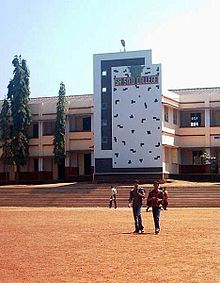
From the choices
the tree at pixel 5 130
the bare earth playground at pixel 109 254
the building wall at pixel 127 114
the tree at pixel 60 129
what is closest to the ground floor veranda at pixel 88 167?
the building wall at pixel 127 114

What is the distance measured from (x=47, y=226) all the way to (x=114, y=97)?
26157 mm

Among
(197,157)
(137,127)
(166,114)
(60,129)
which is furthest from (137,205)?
(197,157)

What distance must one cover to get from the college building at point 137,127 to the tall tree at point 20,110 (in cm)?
147

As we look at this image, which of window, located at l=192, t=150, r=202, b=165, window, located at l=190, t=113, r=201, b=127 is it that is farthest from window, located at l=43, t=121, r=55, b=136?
window, located at l=192, t=150, r=202, b=165

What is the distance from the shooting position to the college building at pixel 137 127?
149ft

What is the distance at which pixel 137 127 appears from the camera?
45875 millimetres

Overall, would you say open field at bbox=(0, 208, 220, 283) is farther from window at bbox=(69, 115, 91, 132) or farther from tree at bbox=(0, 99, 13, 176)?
window at bbox=(69, 115, 91, 132)

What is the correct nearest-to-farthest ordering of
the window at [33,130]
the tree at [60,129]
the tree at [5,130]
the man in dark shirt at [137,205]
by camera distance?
1. the man in dark shirt at [137,205]
2. the tree at [60,129]
3. the tree at [5,130]
4. the window at [33,130]

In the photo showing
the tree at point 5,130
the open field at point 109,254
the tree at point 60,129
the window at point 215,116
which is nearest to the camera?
the open field at point 109,254

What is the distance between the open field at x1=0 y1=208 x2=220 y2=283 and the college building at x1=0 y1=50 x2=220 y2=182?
2515cm

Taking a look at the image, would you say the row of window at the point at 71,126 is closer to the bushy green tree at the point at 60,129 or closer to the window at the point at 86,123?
the window at the point at 86,123

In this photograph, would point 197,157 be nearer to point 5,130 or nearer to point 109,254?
point 5,130

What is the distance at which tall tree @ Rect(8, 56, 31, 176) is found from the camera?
50.7m

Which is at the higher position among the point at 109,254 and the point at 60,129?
the point at 60,129
